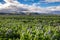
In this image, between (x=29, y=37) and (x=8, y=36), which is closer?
(x=29, y=37)

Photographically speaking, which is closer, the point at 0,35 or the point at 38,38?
the point at 38,38

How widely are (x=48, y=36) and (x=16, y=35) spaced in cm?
1164

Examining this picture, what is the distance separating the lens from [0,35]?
174ft

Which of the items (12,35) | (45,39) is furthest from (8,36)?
(45,39)

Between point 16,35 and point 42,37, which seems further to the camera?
point 16,35

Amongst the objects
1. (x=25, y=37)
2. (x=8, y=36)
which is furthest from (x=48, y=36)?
(x=8, y=36)

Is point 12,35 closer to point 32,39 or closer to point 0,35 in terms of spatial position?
point 0,35

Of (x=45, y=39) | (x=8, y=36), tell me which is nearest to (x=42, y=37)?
(x=45, y=39)

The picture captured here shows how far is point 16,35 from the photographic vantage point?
183 ft

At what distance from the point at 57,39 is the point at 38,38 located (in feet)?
13.8

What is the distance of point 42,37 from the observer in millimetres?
45750

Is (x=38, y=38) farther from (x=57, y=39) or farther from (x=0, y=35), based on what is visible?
(x=0, y=35)

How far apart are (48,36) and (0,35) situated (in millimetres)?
12436

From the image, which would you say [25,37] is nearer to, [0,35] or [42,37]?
[42,37]
